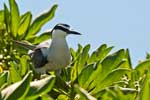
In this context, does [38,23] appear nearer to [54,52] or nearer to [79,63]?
[54,52]

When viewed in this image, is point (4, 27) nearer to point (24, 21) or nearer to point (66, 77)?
point (24, 21)

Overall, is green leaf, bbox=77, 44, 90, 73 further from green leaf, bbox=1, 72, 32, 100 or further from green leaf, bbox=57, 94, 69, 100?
green leaf, bbox=1, 72, 32, 100

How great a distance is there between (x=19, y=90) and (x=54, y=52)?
234 centimetres

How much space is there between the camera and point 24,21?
474 centimetres

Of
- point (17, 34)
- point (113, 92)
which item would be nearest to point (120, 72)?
point (113, 92)

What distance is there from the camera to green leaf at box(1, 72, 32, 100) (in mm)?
2289

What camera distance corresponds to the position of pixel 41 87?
2.33 metres

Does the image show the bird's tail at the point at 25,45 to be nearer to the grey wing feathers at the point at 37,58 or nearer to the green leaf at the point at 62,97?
the grey wing feathers at the point at 37,58

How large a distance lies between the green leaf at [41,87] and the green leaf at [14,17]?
7.37ft

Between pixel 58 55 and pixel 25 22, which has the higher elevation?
pixel 25 22

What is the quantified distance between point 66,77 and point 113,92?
5.53 ft

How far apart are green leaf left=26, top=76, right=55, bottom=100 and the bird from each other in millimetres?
1824

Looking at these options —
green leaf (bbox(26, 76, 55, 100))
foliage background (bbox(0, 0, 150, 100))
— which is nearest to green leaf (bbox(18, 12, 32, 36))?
foliage background (bbox(0, 0, 150, 100))

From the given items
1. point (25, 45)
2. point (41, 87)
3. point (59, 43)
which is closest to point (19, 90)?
point (41, 87)
